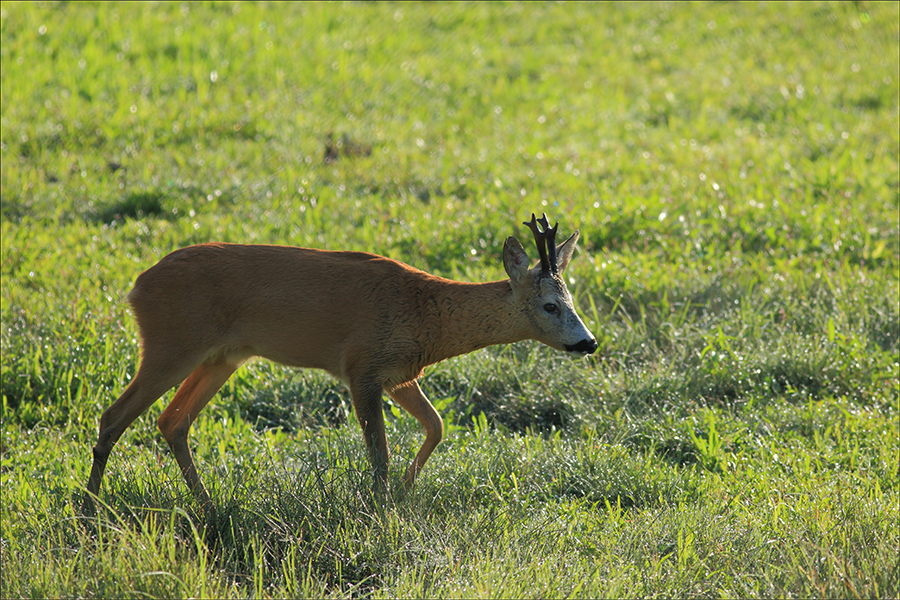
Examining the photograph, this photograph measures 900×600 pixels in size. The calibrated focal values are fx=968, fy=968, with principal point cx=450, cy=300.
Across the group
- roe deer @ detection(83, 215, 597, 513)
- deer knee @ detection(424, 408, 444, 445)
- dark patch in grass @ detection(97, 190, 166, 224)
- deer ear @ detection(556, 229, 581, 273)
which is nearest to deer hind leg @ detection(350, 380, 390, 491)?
roe deer @ detection(83, 215, 597, 513)

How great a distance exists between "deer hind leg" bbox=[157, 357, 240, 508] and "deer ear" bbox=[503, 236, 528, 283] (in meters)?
1.68

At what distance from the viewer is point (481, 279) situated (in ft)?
25.3

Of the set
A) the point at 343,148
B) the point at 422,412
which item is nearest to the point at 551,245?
the point at 422,412

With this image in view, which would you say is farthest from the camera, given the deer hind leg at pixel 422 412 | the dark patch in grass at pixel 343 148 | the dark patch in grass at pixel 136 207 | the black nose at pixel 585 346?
the dark patch in grass at pixel 343 148

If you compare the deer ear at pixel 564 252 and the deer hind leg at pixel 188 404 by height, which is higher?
the deer ear at pixel 564 252

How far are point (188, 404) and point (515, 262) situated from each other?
2.12m

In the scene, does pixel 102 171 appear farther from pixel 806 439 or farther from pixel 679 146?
pixel 806 439

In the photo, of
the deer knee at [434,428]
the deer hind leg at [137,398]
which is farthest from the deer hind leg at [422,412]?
the deer hind leg at [137,398]

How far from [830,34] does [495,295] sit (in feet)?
42.1

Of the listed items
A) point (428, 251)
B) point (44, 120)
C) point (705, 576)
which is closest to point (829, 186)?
point (428, 251)

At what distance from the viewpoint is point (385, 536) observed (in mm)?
4395

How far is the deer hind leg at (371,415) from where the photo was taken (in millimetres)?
5172

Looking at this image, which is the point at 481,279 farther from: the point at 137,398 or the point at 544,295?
the point at 137,398

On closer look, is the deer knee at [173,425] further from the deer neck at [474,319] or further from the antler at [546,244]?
the antler at [546,244]
